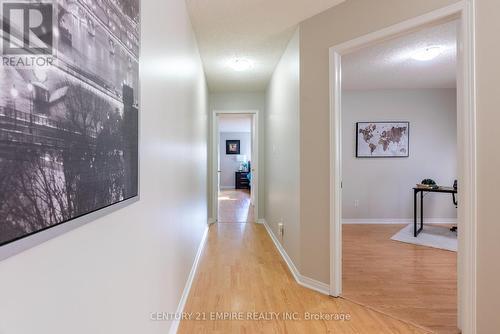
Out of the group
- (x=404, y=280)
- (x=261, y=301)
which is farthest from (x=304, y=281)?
(x=404, y=280)

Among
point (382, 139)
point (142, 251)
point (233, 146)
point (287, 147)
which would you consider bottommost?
point (142, 251)

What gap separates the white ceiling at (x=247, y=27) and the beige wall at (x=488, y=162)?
1092mm

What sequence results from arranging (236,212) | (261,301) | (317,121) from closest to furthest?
(261,301) < (317,121) < (236,212)

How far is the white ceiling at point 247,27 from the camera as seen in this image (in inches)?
86.0

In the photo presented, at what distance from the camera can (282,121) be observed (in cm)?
325

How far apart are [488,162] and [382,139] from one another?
3.52 meters

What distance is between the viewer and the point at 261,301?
2078 mm

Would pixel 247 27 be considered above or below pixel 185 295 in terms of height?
above

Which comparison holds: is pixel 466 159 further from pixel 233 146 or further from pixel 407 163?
pixel 233 146

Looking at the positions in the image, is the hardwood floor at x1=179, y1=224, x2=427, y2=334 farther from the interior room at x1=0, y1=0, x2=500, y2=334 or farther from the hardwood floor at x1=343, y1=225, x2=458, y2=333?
the hardwood floor at x1=343, y1=225, x2=458, y2=333

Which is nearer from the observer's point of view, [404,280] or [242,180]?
[404,280]

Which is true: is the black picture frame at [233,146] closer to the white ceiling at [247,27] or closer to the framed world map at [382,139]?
the framed world map at [382,139]

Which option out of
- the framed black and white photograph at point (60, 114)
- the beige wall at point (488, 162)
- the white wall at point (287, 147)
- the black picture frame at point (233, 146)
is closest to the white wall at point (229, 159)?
the black picture frame at point (233, 146)

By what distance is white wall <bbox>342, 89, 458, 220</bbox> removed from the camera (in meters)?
4.69
